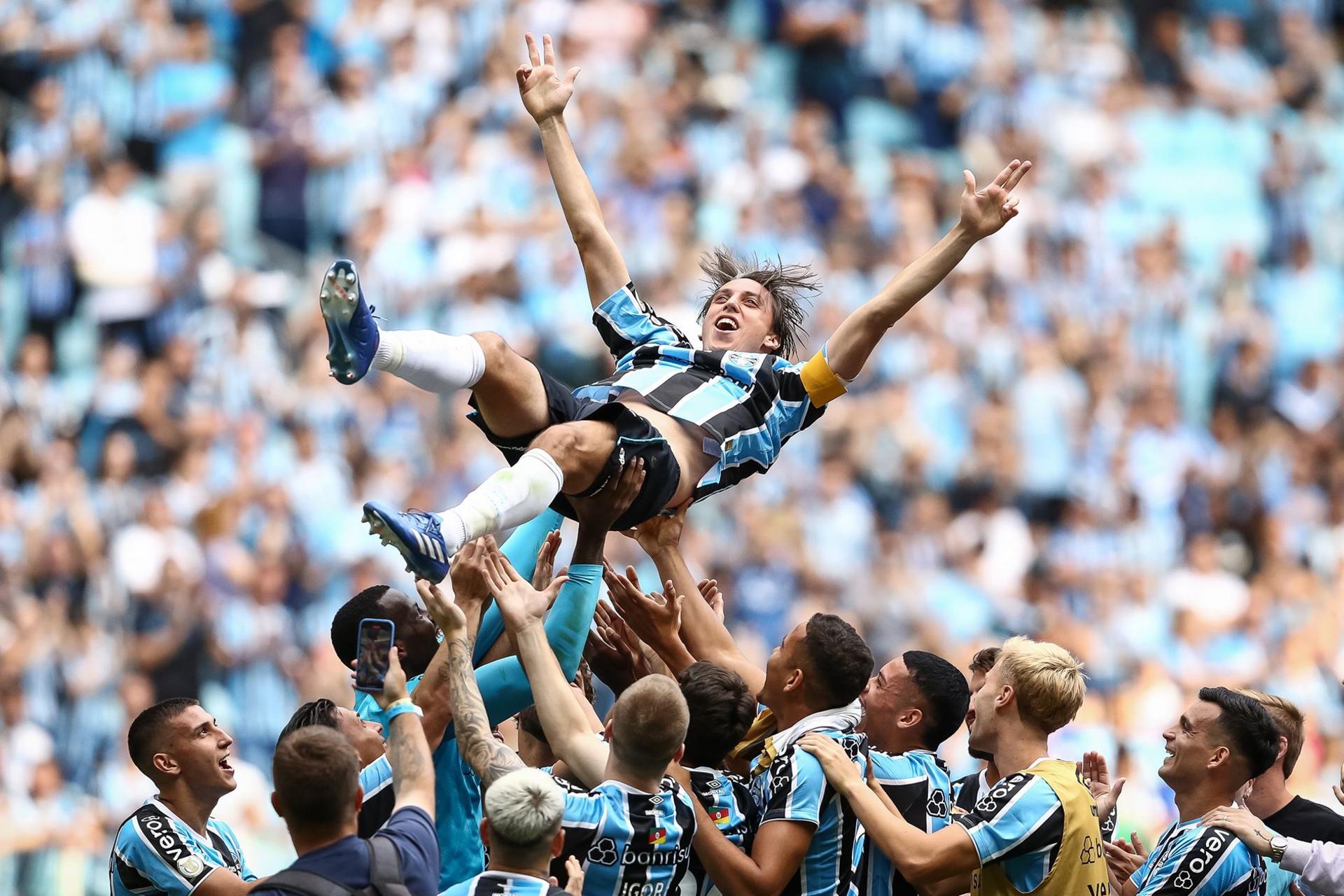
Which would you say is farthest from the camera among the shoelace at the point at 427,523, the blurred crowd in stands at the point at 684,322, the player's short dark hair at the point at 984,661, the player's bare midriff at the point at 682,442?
the blurred crowd in stands at the point at 684,322

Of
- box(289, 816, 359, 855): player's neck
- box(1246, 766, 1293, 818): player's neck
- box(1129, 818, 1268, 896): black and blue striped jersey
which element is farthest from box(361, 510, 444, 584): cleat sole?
box(1246, 766, 1293, 818): player's neck

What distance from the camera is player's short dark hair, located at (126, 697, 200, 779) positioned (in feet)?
17.3

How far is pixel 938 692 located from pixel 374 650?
5.80 ft

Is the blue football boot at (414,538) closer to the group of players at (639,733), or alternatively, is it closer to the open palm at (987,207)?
the group of players at (639,733)

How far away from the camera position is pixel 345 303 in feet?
16.0

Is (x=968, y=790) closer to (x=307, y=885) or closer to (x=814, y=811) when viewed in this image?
(x=814, y=811)

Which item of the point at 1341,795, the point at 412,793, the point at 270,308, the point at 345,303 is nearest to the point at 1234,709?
the point at 1341,795

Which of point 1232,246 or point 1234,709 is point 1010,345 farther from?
point 1234,709

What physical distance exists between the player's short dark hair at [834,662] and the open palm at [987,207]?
1430 mm

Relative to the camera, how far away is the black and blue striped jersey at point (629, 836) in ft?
14.8

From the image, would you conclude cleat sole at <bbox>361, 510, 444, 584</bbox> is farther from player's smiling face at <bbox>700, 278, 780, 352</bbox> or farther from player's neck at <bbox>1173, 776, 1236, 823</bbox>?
player's neck at <bbox>1173, 776, 1236, 823</bbox>

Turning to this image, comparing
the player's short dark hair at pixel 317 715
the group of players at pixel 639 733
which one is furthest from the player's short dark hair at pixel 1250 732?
the player's short dark hair at pixel 317 715

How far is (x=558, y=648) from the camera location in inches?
209

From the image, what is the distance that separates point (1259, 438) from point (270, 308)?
7434 millimetres
